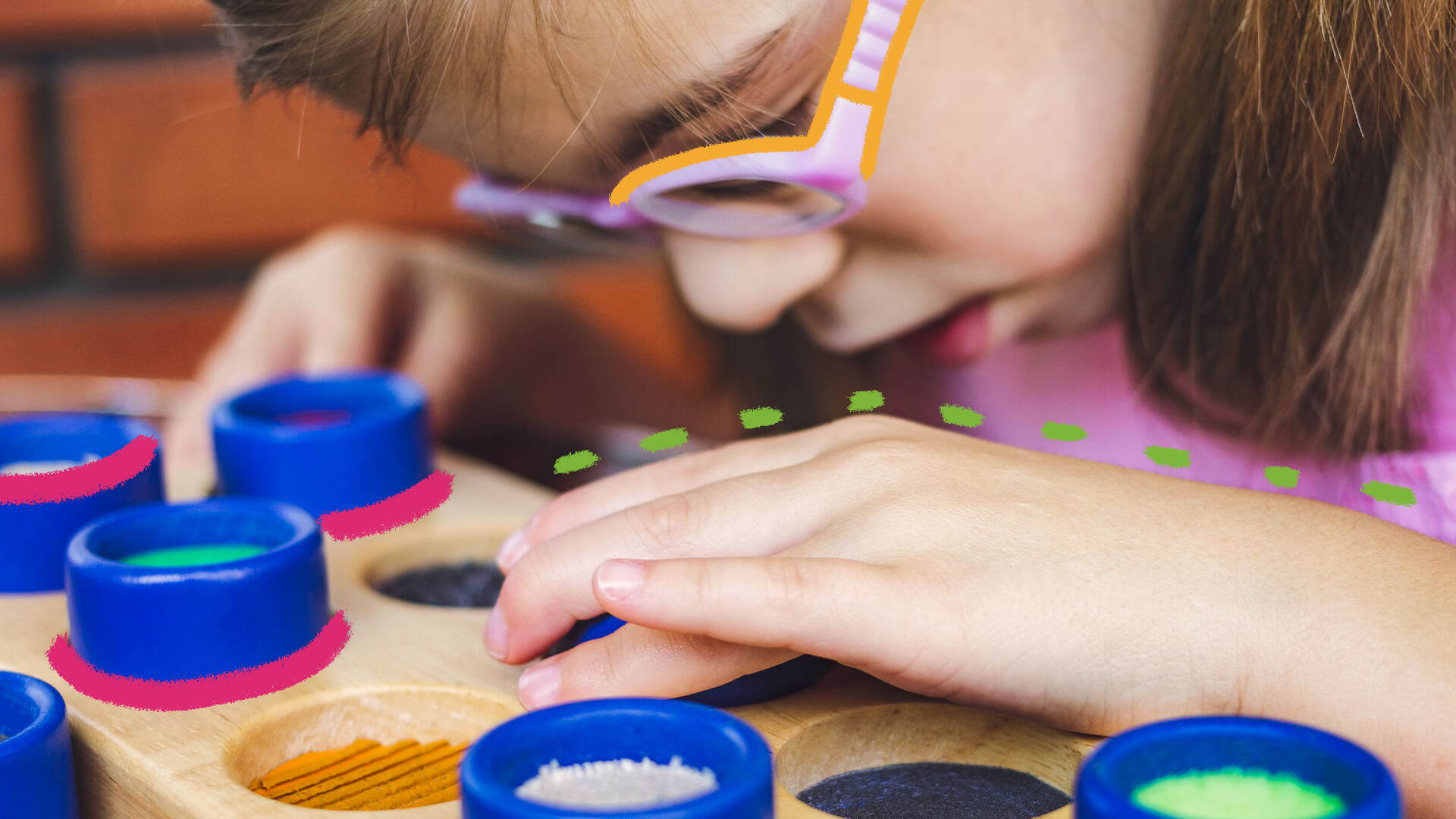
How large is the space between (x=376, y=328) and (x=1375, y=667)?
0.58m

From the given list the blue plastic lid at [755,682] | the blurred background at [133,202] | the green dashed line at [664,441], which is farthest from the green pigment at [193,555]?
the blurred background at [133,202]

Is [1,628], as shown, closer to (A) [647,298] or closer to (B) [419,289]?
(B) [419,289]

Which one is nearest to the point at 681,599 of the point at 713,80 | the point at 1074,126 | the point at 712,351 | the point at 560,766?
the point at 560,766

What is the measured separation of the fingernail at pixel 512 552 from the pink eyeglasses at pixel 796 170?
123mm

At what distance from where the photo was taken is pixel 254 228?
1.15 meters

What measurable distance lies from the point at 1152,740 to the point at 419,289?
0.63 meters

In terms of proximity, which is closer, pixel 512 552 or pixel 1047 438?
pixel 512 552

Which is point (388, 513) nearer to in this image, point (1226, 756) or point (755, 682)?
point (755, 682)

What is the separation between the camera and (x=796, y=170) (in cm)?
44

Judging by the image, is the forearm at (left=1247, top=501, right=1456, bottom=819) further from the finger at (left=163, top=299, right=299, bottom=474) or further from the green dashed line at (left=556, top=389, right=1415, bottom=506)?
the finger at (left=163, top=299, right=299, bottom=474)

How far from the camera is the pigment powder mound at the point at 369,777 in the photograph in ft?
1.20

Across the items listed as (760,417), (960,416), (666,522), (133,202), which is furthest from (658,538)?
(133,202)

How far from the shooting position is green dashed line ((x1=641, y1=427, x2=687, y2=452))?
0.65 metres

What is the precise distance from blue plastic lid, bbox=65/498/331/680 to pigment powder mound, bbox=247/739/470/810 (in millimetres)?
40
